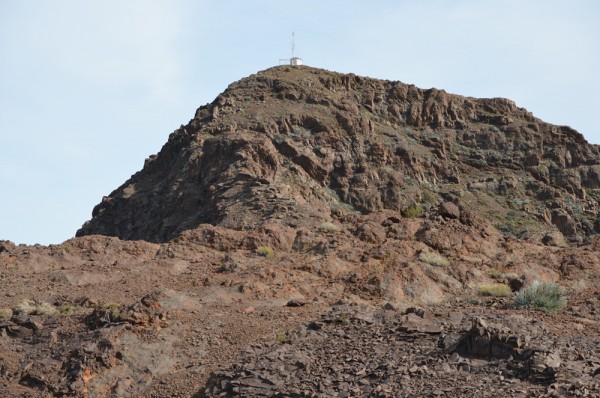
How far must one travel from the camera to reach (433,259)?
25531 mm

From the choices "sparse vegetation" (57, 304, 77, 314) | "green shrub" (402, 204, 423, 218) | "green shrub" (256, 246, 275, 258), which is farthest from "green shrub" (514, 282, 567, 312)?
"green shrub" (402, 204, 423, 218)

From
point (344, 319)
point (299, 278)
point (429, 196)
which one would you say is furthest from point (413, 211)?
point (344, 319)

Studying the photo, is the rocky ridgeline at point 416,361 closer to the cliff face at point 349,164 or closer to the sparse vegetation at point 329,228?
the sparse vegetation at point 329,228

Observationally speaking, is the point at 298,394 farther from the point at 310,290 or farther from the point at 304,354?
the point at 310,290

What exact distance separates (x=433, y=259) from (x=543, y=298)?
3.77m

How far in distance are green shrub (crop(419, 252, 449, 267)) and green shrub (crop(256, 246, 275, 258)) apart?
3723mm

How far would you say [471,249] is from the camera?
89.2ft

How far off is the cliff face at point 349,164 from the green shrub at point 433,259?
534cm

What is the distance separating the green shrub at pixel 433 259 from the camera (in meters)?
25.4

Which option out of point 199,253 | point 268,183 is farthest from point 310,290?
point 268,183

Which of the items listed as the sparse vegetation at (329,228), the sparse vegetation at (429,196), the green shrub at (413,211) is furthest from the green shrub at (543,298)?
the sparse vegetation at (429,196)

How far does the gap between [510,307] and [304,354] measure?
573 cm

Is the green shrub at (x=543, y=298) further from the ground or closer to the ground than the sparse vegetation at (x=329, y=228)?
closer to the ground

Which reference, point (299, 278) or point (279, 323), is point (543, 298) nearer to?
point (299, 278)
